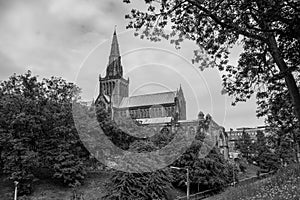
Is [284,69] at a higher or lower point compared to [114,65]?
lower

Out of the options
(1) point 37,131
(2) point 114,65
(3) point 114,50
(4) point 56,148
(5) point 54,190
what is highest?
(3) point 114,50

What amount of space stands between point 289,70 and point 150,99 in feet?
292

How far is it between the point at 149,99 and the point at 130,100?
666 centimetres

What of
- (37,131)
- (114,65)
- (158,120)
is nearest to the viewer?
(37,131)

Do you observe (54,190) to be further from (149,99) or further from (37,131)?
(149,99)

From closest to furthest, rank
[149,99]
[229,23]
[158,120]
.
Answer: [229,23] < [158,120] < [149,99]

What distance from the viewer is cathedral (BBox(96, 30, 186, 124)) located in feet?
300

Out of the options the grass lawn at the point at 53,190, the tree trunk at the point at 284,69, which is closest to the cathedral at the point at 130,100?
the grass lawn at the point at 53,190

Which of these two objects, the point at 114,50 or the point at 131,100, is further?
the point at 131,100

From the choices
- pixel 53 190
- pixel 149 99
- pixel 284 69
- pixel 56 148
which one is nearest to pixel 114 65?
pixel 149 99

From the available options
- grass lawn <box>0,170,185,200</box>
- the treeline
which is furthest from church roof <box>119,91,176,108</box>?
grass lawn <box>0,170,185,200</box>

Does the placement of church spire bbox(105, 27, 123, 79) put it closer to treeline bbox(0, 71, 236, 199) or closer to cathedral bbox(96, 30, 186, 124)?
cathedral bbox(96, 30, 186, 124)

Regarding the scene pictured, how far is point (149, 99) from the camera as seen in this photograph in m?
98.4

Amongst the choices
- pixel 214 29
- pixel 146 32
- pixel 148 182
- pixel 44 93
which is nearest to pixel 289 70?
pixel 214 29
